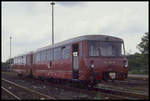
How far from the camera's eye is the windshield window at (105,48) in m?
15.3

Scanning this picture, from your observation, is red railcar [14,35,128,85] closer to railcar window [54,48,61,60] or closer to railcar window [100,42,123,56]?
railcar window [100,42,123,56]

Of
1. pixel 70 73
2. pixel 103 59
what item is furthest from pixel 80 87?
pixel 103 59

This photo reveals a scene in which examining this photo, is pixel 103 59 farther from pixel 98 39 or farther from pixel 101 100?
pixel 101 100

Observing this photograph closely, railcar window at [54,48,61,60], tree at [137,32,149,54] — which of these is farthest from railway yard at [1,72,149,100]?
tree at [137,32,149,54]

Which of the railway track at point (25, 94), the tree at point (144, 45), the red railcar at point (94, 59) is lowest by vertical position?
the railway track at point (25, 94)

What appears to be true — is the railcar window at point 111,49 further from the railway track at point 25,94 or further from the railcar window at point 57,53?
the railway track at point 25,94

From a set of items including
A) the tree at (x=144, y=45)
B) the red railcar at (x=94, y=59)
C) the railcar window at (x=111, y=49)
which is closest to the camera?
the red railcar at (x=94, y=59)

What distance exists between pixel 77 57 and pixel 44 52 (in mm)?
7159

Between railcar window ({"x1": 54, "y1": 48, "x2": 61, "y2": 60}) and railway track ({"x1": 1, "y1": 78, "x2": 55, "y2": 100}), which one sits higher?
railcar window ({"x1": 54, "y1": 48, "x2": 61, "y2": 60})

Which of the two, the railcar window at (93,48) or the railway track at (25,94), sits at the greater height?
the railcar window at (93,48)

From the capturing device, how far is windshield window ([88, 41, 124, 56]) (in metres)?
15.3

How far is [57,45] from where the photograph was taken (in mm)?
19359

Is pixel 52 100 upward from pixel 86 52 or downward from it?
downward

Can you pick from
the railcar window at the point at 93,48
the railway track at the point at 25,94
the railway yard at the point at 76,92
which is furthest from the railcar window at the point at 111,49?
the railway track at the point at 25,94
